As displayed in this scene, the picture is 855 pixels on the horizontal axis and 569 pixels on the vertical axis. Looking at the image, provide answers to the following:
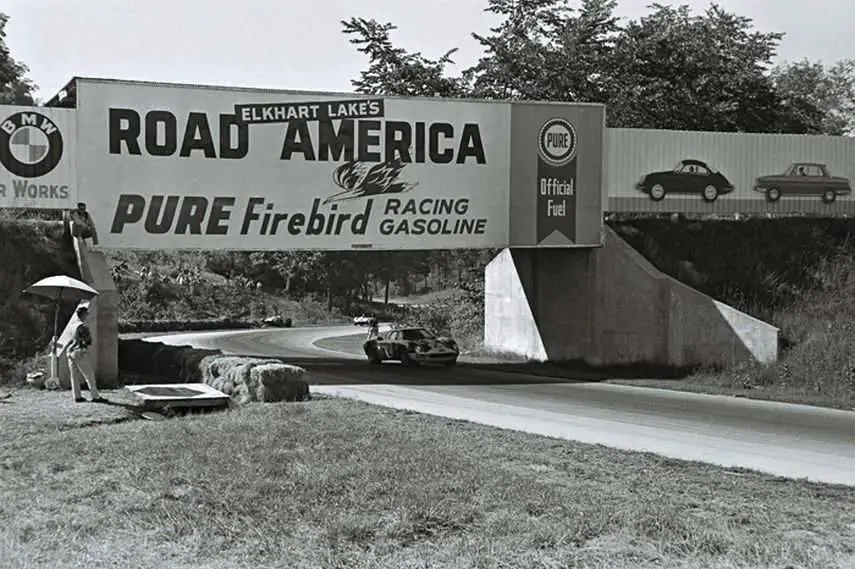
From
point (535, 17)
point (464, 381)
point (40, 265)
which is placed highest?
point (535, 17)

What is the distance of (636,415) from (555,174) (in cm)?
1259

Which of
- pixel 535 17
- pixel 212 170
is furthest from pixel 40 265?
pixel 535 17

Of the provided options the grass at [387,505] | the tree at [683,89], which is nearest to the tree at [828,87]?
the tree at [683,89]

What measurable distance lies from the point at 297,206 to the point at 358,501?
1852cm

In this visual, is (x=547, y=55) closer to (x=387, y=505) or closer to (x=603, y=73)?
(x=603, y=73)

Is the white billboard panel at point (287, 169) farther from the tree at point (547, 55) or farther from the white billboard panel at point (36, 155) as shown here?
the tree at point (547, 55)

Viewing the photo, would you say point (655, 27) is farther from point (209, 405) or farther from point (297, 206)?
point (209, 405)

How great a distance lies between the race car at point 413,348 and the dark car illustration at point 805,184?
10.6m

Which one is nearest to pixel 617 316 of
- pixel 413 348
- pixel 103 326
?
pixel 413 348

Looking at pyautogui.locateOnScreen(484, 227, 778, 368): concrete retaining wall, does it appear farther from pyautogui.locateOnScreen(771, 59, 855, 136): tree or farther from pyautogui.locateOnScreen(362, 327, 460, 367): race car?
pyautogui.locateOnScreen(771, 59, 855, 136): tree

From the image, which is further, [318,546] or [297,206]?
[297,206]

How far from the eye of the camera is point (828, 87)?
81125mm

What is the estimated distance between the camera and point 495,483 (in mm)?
10008

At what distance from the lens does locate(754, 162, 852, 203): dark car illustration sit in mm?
31078
